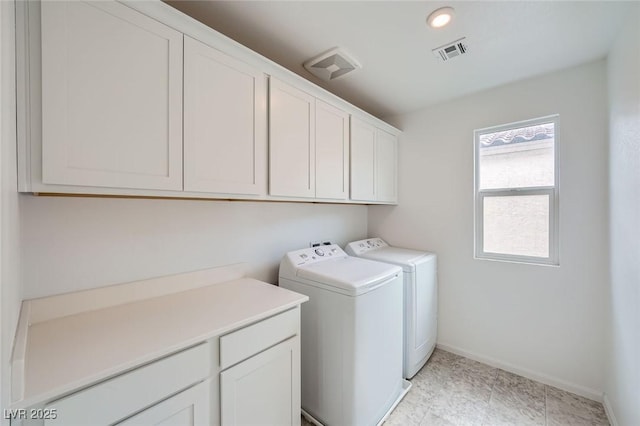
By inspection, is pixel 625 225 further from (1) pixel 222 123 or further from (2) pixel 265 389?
(1) pixel 222 123

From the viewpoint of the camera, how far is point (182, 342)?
0.94m

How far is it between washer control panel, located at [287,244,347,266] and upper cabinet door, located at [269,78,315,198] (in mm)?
480

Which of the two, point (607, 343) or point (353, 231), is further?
point (353, 231)

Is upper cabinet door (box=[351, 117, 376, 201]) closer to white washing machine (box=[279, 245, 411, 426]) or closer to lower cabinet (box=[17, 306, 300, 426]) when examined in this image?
white washing machine (box=[279, 245, 411, 426])

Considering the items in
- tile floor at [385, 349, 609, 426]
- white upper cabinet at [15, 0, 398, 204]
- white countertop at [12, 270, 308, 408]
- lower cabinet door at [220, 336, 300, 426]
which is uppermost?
white upper cabinet at [15, 0, 398, 204]

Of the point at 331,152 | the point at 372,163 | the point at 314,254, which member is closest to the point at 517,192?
the point at 372,163

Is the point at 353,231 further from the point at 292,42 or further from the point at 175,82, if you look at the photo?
the point at 175,82

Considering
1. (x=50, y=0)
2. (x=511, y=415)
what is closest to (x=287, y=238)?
(x=50, y=0)

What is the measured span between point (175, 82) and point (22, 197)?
79cm

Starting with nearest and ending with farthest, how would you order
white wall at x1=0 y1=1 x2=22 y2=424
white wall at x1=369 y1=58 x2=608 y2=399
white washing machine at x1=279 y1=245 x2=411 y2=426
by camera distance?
white wall at x1=0 y1=1 x2=22 y2=424 → white washing machine at x1=279 y1=245 x2=411 y2=426 → white wall at x1=369 y1=58 x2=608 y2=399

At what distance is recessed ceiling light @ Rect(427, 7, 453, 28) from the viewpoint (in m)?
1.37

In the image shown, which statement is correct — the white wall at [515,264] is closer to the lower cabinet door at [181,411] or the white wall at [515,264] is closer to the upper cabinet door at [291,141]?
the upper cabinet door at [291,141]

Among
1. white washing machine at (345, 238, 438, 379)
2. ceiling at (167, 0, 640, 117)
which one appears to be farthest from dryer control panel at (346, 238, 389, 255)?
ceiling at (167, 0, 640, 117)

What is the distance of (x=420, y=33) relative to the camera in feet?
5.09
